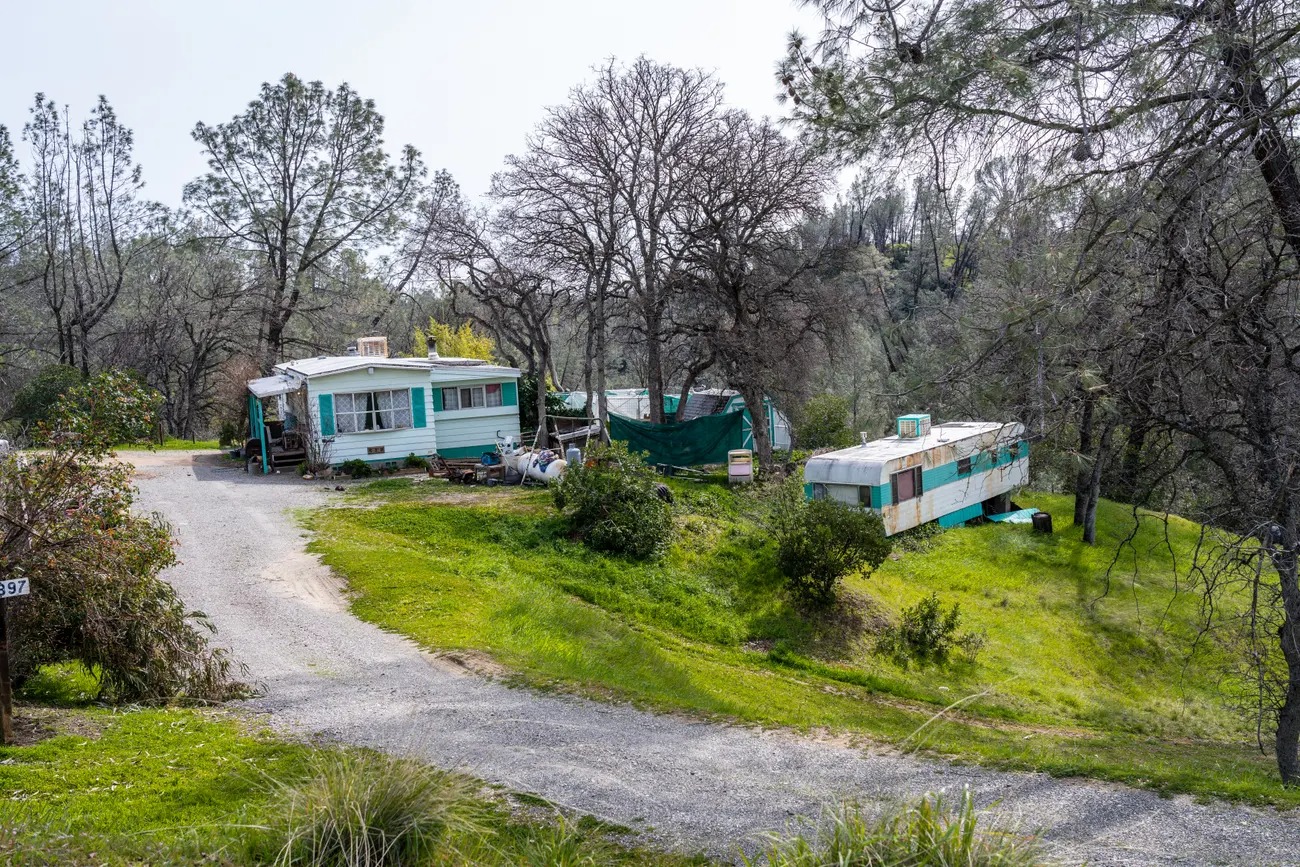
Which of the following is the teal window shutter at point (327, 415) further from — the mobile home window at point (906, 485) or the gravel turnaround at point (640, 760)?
the mobile home window at point (906, 485)

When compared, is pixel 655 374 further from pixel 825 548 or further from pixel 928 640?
pixel 928 640

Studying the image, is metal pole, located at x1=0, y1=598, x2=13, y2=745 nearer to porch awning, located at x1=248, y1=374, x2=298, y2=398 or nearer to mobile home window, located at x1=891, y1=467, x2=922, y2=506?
mobile home window, located at x1=891, y1=467, x2=922, y2=506

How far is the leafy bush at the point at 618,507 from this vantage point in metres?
15.3

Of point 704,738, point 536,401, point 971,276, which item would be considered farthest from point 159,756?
point 971,276

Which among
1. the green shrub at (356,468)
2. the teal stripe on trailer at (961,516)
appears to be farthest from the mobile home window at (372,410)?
the teal stripe on trailer at (961,516)

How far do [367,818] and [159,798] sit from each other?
6.02ft

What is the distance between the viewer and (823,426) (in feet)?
91.5

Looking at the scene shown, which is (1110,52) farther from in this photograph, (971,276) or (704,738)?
(971,276)

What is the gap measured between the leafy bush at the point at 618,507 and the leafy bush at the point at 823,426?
12.3 meters

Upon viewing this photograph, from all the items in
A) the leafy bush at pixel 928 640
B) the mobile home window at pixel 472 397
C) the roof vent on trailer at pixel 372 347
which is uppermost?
the roof vent on trailer at pixel 372 347

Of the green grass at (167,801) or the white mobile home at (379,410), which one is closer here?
the green grass at (167,801)

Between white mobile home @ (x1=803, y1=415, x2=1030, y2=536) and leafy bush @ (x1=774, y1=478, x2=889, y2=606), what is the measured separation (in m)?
2.25

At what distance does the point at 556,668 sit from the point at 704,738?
2732mm

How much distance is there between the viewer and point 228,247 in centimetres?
3288
